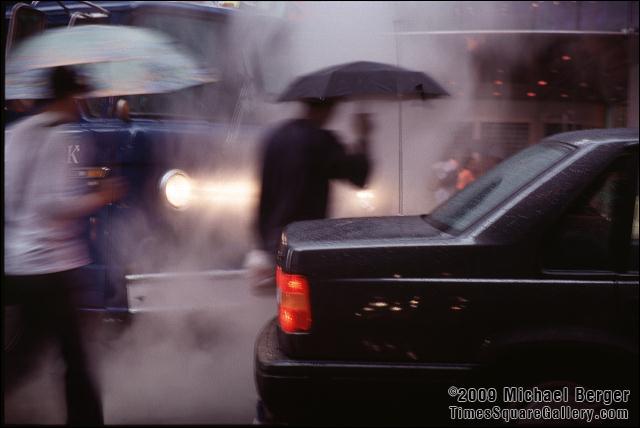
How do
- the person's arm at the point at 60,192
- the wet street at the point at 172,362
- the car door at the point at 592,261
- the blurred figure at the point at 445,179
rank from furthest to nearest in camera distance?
Result: the blurred figure at the point at 445,179
the wet street at the point at 172,362
the person's arm at the point at 60,192
the car door at the point at 592,261

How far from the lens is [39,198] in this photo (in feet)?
8.88

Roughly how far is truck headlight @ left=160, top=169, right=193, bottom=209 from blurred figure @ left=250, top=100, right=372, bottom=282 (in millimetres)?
497

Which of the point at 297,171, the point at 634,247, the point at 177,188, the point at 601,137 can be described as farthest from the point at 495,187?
the point at 177,188

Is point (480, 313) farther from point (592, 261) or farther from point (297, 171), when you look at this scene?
point (297, 171)

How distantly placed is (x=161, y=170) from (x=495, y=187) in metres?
2.19

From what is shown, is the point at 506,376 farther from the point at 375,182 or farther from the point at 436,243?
the point at 375,182

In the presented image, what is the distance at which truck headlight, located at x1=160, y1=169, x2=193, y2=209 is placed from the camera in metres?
4.01

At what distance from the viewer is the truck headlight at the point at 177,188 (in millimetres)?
4012

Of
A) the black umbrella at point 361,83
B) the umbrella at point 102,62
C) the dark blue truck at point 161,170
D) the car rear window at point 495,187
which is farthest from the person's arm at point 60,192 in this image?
the black umbrella at point 361,83

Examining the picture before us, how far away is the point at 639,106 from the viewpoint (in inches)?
405

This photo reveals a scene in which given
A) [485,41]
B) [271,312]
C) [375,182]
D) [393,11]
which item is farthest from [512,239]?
[485,41]

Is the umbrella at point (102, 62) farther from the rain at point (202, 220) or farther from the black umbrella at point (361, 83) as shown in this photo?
the black umbrella at point (361, 83)

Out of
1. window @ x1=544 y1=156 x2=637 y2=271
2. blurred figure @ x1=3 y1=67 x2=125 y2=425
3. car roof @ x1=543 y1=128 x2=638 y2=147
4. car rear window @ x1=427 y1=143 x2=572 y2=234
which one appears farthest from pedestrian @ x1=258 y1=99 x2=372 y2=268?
window @ x1=544 y1=156 x2=637 y2=271

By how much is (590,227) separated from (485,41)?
7207 millimetres
